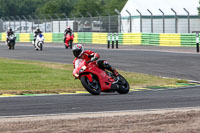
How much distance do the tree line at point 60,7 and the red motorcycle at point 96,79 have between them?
65792 mm

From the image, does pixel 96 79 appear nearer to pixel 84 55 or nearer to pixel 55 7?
pixel 84 55

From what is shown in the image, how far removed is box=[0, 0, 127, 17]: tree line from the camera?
92262mm

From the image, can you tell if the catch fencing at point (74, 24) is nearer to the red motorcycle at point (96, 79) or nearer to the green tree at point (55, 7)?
the red motorcycle at point (96, 79)

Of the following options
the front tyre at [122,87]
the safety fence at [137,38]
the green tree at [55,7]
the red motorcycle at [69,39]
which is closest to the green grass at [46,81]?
the front tyre at [122,87]

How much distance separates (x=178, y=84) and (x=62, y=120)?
7.33 metres

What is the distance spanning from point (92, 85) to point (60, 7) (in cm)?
9166

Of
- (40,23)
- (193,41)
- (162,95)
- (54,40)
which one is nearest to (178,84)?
(162,95)

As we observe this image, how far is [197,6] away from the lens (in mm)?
53719

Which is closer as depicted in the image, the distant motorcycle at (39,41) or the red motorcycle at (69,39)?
the distant motorcycle at (39,41)

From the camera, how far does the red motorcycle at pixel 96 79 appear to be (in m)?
12.1

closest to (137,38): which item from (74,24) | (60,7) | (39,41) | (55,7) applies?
(39,41)

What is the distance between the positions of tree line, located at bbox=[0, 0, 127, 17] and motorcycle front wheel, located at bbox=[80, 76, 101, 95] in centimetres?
6603

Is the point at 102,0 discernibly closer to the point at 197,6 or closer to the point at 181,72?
the point at 197,6

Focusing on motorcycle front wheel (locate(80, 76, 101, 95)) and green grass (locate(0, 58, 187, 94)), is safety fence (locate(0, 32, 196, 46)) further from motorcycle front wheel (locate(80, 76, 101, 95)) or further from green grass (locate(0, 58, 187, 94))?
motorcycle front wheel (locate(80, 76, 101, 95))
